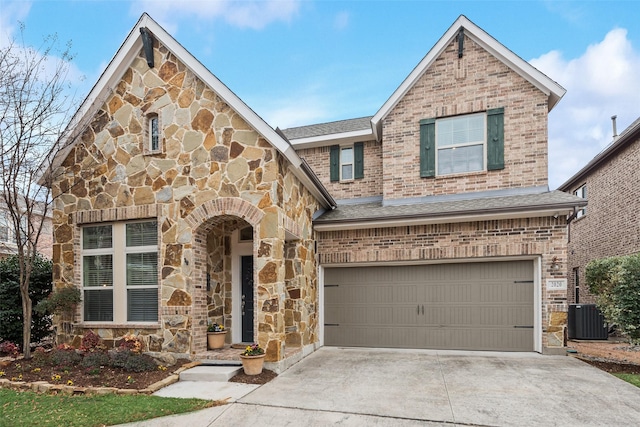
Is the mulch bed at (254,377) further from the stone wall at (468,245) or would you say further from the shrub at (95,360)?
the stone wall at (468,245)

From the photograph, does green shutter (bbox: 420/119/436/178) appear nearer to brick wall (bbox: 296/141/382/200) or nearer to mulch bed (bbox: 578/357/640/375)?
brick wall (bbox: 296/141/382/200)

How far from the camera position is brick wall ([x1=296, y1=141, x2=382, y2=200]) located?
36.6 feet

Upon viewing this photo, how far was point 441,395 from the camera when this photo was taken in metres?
5.51

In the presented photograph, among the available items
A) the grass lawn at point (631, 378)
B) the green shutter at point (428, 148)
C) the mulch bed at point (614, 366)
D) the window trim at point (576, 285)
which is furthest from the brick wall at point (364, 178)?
the window trim at point (576, 285)

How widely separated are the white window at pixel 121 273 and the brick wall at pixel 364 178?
18.2ft

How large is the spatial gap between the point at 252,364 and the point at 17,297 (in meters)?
6.63

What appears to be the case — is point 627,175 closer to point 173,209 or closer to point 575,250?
point 575,250

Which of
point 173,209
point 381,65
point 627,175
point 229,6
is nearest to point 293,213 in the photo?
point 173,209

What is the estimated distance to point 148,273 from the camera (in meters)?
7.77

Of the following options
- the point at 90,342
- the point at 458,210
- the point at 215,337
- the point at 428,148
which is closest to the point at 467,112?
the point at 428,148

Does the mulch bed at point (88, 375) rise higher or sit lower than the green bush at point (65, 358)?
lower

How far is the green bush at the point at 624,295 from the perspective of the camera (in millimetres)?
7141

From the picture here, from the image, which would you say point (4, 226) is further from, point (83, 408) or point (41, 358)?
point (83, 408)

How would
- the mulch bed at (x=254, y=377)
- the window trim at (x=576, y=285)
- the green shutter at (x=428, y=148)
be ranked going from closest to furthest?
1. the mulch bed at (x=254, y=377)
2. the green shutter at (x=428, y=148)
3. the window trim at (x=576, y=285)
